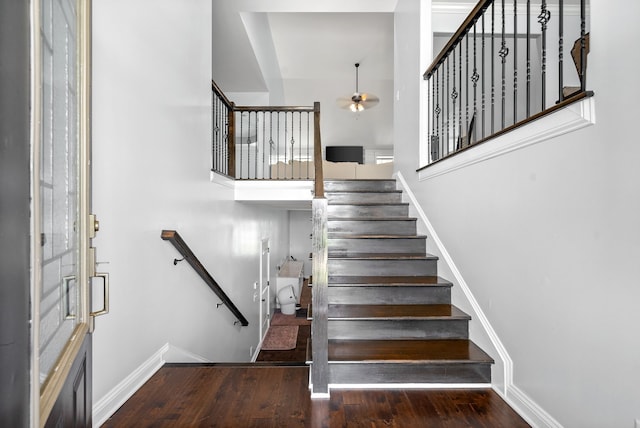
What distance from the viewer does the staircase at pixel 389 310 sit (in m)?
1.91

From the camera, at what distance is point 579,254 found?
52.2 inches

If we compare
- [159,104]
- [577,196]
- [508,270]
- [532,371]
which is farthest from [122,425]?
[577,196]

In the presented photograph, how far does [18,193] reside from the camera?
1.64ft

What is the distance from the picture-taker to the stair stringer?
157 centimetres

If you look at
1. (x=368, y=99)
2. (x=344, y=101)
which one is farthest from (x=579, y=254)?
(x=344, y=101)

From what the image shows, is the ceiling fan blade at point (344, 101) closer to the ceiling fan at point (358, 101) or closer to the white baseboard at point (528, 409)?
the ceiling fan at point (358, 101)

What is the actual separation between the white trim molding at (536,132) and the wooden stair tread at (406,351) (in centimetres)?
117

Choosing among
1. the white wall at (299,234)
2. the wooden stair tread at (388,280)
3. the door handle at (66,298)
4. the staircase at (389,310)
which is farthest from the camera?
the white wall at (299,234)

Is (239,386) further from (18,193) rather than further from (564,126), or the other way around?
(564,126)

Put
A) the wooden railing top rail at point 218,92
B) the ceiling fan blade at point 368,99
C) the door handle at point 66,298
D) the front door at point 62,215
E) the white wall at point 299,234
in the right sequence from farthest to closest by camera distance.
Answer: the white wall at point 299,234 → the ceiling fan blade at point 368,99 → the wooden railing top rail at point 218,92 → the door handle at point 66,298 → the front door at point 62,215

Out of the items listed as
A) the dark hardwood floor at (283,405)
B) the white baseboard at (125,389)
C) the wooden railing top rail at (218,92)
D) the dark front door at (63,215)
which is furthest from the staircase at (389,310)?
the wooden railing top rail at (218,92)

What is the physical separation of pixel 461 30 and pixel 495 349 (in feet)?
7.09

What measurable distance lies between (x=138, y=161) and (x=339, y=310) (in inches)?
62.5

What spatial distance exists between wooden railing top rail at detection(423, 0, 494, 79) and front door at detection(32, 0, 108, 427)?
2136mm
